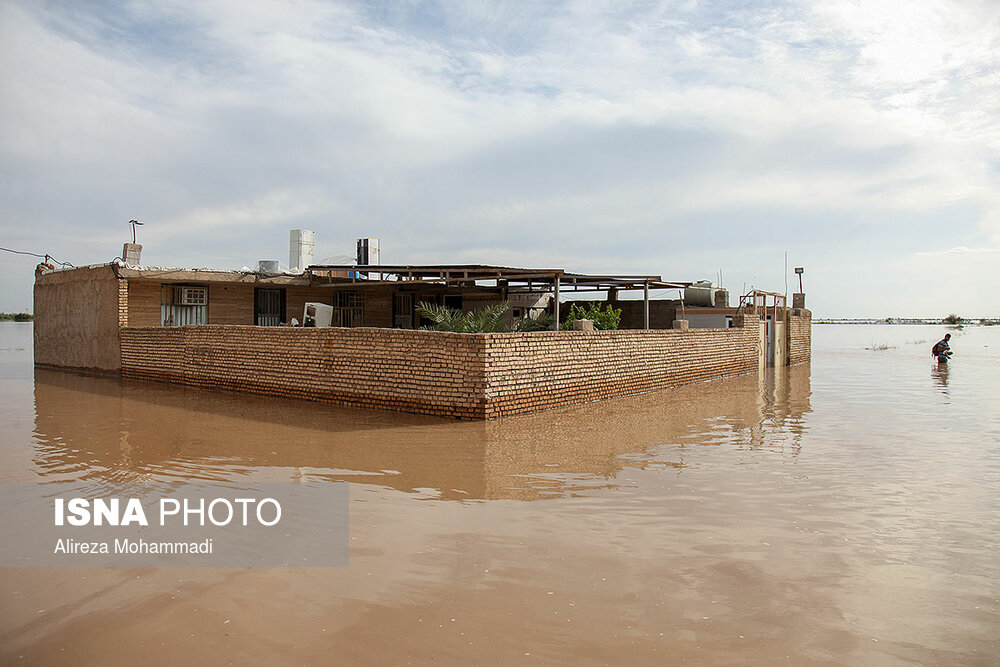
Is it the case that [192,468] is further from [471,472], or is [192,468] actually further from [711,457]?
[711,457]

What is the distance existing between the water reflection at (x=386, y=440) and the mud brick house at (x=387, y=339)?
1.70 ft

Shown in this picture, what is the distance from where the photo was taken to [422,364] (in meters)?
10.5

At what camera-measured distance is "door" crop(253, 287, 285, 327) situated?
20.2m

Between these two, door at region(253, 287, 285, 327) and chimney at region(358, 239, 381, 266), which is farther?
chimney at region(358, 239, 381, 266)

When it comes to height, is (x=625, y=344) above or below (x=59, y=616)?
above

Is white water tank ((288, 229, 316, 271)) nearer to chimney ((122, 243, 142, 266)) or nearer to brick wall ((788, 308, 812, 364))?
chimney ((122, 243, 142, 266))

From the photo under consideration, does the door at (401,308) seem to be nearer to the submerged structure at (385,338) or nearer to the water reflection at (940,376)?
the submerged structure at (385,338)

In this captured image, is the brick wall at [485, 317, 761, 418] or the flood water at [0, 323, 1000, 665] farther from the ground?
the brick wall at [485, 317, 761, 418]

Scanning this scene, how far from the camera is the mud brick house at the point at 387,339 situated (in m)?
10.5

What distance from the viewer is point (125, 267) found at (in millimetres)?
17438

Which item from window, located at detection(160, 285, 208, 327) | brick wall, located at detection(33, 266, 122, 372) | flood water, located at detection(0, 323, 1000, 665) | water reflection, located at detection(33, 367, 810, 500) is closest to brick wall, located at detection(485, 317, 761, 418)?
water reflection, located at detection(33, 367, 810, 500)

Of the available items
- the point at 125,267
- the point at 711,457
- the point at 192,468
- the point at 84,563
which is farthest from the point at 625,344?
the point at 125,267

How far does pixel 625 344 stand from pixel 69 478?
33.0 feet

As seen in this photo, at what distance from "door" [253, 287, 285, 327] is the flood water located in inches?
426
